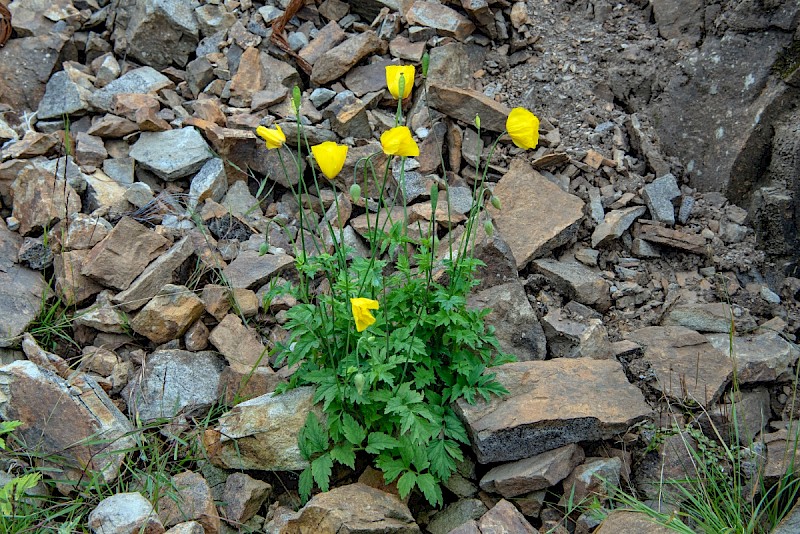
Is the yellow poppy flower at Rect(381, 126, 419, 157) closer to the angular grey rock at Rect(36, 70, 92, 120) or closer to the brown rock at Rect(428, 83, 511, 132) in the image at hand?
the brown rock at Rect(428, 83, 511, 132)

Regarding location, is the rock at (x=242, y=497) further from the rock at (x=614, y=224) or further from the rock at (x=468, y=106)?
the rock at (x=468, y=106)

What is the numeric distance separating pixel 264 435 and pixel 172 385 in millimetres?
708

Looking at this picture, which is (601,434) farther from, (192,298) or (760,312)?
(192,298)

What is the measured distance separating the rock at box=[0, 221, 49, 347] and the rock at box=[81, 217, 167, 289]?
31 cm

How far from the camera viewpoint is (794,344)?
145 inches

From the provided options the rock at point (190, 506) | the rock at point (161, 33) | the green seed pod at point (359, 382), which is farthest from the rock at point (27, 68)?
the green seed pod at point (359, 382)

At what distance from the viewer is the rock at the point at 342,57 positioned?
4.99 meters

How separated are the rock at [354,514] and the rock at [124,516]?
532 millimetres

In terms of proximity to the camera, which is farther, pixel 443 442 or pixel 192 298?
pixel 192 298

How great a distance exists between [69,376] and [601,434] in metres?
2.54

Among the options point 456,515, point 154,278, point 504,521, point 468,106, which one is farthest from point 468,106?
point 504,521

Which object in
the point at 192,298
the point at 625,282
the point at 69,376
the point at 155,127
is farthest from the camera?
the point at 155,127

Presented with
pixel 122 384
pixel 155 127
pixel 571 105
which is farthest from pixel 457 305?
pixel 155 127

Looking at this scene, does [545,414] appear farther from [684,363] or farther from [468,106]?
[468,106]
